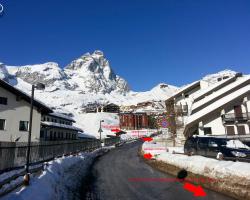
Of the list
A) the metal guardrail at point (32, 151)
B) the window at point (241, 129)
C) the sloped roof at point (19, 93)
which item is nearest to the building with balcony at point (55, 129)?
the sloped roof at point (19, 93)

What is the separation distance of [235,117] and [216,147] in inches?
792

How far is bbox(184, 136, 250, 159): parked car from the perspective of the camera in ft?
57.0

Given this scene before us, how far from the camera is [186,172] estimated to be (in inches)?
648

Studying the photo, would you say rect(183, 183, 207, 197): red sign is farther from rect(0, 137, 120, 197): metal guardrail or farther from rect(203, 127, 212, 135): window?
rect(203, 127, 212, 135): window

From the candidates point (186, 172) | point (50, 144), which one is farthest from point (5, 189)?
point (50, 144)

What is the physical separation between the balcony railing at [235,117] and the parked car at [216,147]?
17099mm

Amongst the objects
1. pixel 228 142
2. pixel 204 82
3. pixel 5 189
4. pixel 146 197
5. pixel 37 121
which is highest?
pixel 204 82

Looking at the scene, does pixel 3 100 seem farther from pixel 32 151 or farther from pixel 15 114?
pixel 32 151

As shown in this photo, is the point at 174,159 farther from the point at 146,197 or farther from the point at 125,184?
the point at 146,197

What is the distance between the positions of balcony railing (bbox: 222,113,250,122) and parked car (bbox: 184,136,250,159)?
17.1 meters

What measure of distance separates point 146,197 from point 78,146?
84.2ft

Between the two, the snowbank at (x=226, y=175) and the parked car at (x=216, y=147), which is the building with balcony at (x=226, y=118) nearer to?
the parked car at (x=216, y=147)

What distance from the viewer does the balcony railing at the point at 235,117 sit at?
121ft

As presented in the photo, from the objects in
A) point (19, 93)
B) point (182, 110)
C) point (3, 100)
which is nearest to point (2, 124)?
point (3, 100)
